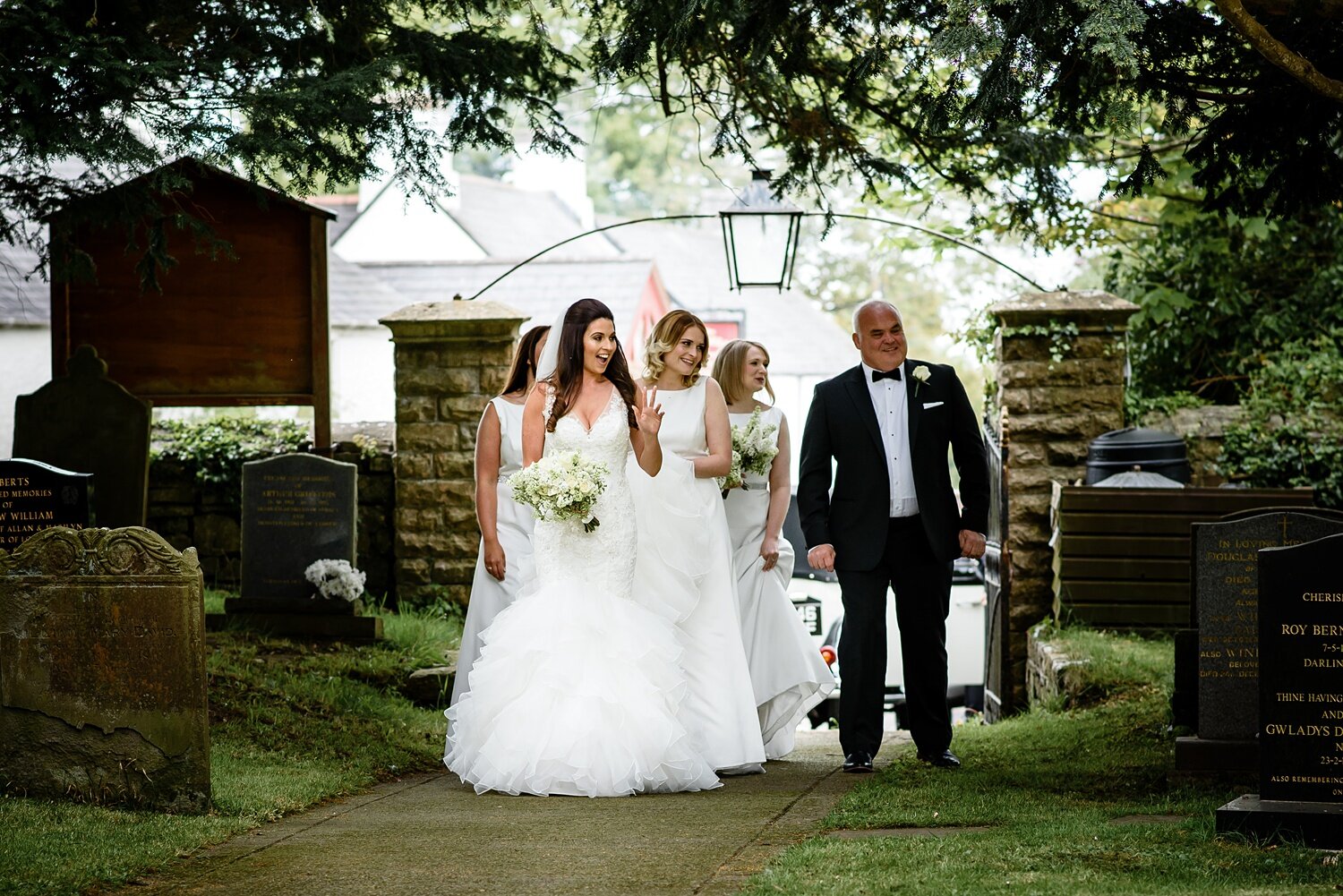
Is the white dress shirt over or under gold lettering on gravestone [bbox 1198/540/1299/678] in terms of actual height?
over

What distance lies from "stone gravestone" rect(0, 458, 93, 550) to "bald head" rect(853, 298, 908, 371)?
408 cm

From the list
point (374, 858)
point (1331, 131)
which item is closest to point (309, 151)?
point (374, 858)

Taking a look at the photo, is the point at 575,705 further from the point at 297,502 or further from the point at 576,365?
the point at 297,502

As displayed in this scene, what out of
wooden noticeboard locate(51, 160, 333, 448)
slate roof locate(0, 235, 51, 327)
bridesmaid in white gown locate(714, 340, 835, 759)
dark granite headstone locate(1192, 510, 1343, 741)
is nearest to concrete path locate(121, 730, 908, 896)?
bridesmaid in white gown locate(714, 340, 835, 759)

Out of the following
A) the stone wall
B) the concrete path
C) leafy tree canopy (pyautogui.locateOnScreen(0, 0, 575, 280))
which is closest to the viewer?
the concrete path

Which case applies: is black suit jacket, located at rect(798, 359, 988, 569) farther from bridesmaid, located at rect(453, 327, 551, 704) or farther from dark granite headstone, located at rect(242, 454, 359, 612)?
dark granite headstone, located at rect(242, 454, 359, 612)

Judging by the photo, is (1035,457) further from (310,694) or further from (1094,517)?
(310,694)

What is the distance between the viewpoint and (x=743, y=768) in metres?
7.31

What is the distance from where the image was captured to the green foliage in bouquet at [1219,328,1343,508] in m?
11.4

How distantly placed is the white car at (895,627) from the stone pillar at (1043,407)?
1.59 meters

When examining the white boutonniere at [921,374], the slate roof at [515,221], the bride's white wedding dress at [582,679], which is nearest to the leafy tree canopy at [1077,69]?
the white boutonniere at [921,374]

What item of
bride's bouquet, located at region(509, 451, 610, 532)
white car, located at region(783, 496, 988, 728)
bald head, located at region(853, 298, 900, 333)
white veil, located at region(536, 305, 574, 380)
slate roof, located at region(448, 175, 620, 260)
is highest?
slate roof, located at region(448, 175, 620, 260)

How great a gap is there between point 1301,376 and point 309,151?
8916 mm

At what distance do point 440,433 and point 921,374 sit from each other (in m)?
5.26
